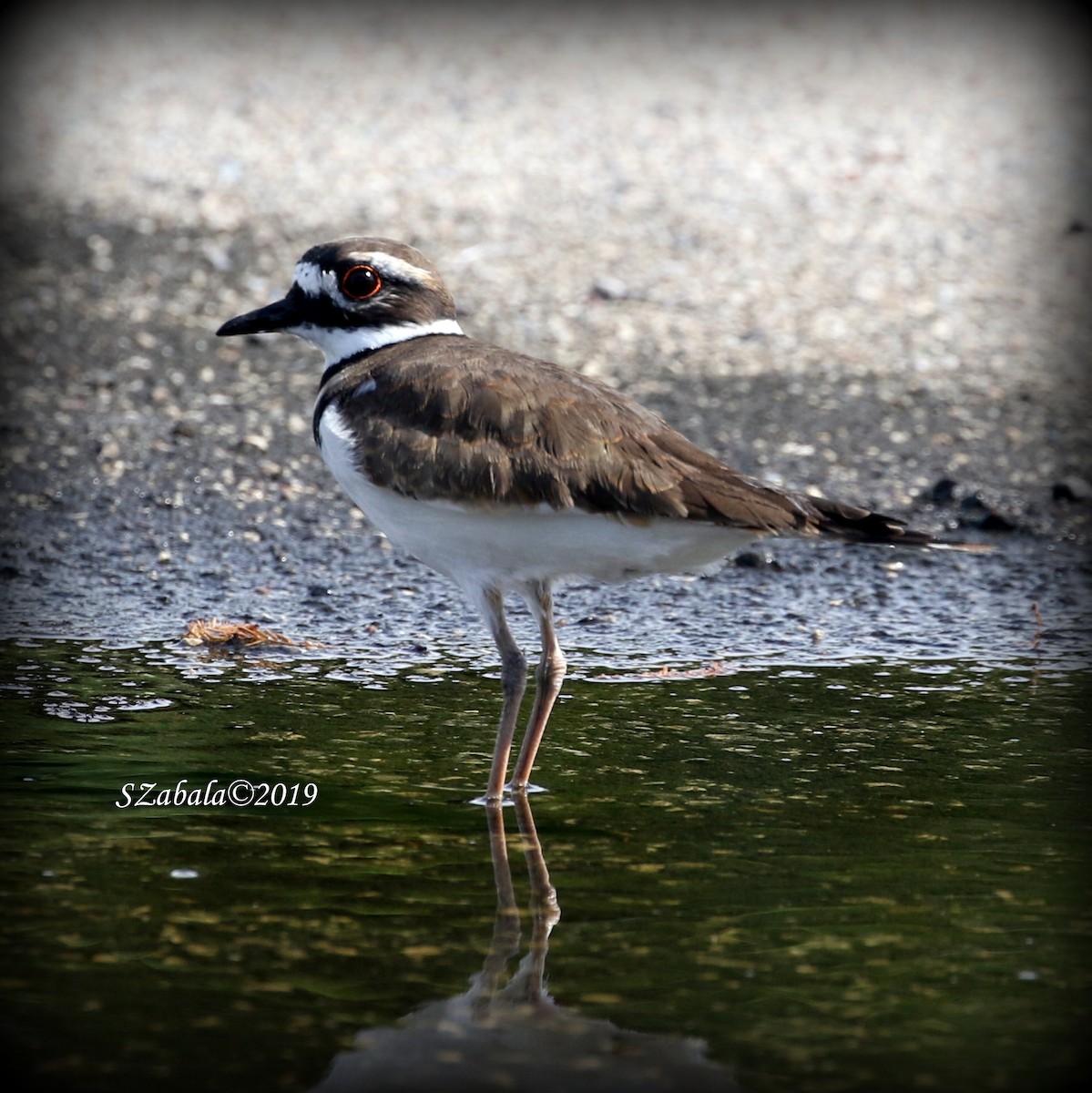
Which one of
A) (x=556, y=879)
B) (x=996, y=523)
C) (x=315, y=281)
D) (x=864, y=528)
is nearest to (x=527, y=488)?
(x=864, y=528)

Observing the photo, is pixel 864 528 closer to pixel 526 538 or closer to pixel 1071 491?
pixel 526 538

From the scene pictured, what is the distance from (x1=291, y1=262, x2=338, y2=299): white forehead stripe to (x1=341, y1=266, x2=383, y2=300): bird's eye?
1.6 inches

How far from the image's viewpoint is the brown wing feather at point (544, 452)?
483 cm

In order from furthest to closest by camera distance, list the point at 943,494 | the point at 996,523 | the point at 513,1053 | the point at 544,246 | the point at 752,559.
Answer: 1. the point at 544,246
2. the point at 943,494
3. the point at 996,523
4. the point at 752,559
5. the point at 513,1053

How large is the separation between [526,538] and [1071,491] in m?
4.09

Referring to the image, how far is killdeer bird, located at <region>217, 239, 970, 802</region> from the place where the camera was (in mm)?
4848

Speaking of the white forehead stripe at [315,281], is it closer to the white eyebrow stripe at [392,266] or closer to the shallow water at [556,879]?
the white eyebrow stripe at [392,266]

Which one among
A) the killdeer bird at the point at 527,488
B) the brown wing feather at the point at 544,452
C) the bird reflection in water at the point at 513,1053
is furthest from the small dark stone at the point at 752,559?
the bird reflection in water at the point at 513,1053

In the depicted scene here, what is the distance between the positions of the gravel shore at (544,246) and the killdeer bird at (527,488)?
5.93 ft

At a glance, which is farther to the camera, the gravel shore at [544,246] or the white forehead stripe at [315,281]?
the gravel shore at [544,246]

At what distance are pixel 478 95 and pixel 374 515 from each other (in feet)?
33.2

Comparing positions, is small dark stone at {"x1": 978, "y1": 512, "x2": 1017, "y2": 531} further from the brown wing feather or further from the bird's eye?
the bird's eye

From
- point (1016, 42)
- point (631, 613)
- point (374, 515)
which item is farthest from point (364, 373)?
point (1016, 42)

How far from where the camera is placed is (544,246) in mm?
11211
